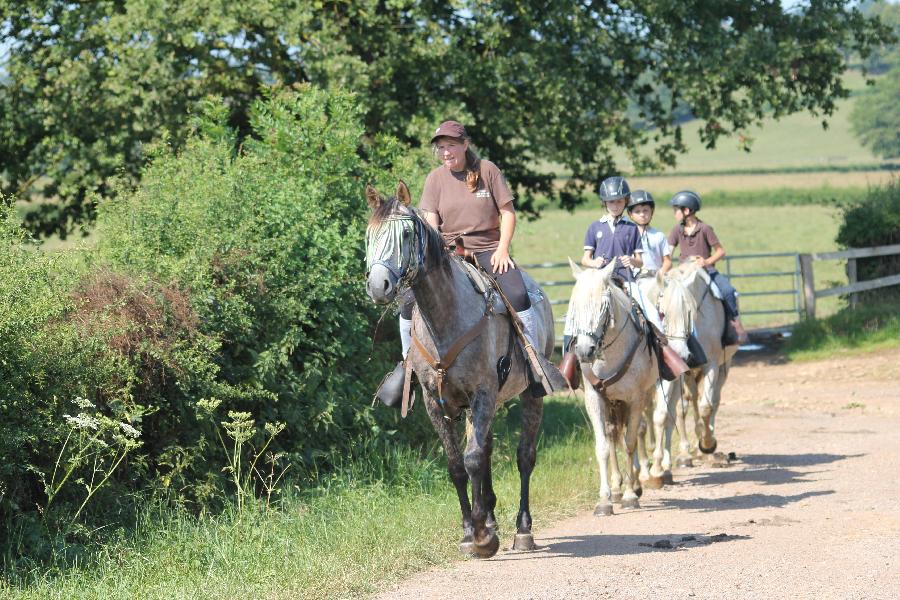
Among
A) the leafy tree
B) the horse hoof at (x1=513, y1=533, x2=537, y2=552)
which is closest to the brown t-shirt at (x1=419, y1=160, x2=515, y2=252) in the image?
the horse hoof at (x1=513, y1=533, x2=537, y2=552)

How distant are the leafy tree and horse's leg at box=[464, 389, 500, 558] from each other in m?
10.9

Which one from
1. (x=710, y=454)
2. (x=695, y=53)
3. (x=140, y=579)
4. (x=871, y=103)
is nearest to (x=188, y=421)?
(x=140, y=579)

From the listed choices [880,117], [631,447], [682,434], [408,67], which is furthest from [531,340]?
[880,117]

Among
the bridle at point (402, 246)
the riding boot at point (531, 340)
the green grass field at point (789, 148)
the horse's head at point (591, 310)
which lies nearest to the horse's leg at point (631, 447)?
the horse's head at point (591, 310)

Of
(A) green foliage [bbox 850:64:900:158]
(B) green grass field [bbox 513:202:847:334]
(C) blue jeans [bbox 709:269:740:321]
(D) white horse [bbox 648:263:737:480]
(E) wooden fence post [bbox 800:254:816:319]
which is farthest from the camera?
(A) green foliage [bbox 850:64:900:158]

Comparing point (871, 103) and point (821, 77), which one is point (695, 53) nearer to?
point (821, 77)

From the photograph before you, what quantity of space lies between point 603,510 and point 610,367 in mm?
1216

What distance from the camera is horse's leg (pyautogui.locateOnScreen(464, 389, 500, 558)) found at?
26.4 feet

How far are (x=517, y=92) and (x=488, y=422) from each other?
13386mm

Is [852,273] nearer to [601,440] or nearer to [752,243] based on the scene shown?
[601,440]

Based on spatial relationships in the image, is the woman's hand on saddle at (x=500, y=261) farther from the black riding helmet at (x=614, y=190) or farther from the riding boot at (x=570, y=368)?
the black riding helmet at (x=614, y=190)

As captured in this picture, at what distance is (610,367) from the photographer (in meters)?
10.4

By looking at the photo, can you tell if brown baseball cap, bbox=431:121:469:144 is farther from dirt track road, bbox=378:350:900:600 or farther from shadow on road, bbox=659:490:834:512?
shadow on road, bbox=659:490:834:512

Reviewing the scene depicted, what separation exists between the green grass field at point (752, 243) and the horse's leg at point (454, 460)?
64.5 ft
